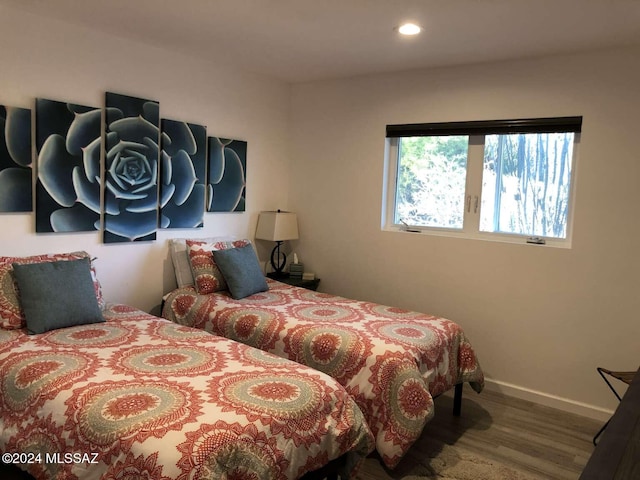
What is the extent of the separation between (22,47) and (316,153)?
2245 mm

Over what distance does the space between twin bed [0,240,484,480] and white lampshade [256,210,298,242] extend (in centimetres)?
96

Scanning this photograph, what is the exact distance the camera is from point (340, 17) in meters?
2.66

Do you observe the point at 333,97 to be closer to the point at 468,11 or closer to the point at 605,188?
the point at 468,11

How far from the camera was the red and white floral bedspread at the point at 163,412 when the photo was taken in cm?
164

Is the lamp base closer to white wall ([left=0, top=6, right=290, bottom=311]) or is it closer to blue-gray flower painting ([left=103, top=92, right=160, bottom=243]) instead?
white wall ([left=0, top=6, right=290, bottom=311])

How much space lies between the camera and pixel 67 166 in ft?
9.87

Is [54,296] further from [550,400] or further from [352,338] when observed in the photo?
[550,400]

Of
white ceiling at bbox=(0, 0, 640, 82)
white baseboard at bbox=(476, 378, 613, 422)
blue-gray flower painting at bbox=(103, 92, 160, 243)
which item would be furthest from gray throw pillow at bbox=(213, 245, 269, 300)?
white baseboard at bbox=(476, 378, 613, 422)

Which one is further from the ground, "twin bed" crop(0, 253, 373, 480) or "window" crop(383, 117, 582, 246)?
"window" crop(383, 117, 582, 246)

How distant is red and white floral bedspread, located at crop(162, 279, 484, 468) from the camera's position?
2.50m

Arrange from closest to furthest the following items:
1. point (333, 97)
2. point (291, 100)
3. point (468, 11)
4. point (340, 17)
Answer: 1. point (468, 11)
2. point (340, 17)
3. point (333, 97)
4. point (291, 100)

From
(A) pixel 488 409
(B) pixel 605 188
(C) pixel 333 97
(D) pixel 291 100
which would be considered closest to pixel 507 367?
(A) pixel 488 409

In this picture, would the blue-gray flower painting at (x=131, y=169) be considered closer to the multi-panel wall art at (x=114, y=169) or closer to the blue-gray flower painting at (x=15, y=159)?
the multi-panel wall art at (x=114, y=169)

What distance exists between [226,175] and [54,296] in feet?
5.54
